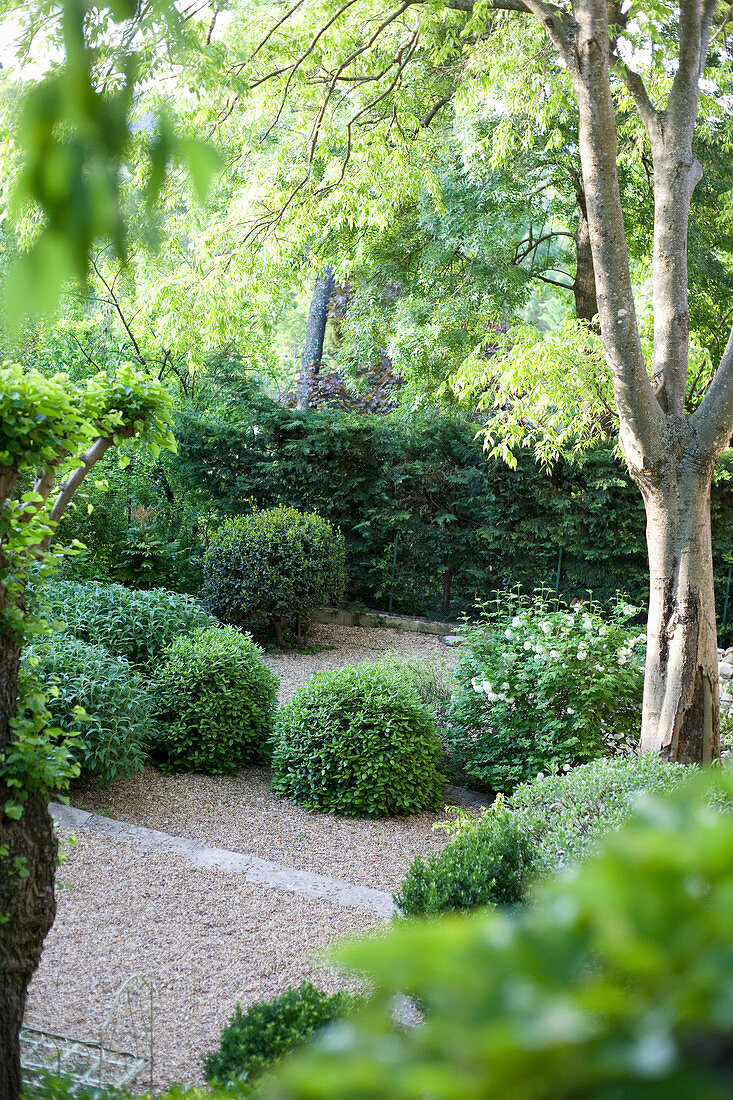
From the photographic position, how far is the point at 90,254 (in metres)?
1.53

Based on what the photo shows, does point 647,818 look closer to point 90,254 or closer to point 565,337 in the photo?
point 90,254

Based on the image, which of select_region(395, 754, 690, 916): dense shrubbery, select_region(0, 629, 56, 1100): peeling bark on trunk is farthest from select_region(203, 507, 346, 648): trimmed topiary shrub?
select_region(0, 629, 56, 1100): peeling bark on trunk

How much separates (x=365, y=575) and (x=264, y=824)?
5867 millimetres

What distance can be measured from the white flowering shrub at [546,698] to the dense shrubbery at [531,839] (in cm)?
168

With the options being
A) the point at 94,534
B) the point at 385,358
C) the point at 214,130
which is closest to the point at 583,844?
the point at 214,130

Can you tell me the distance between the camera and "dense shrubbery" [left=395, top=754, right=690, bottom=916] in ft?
10.00

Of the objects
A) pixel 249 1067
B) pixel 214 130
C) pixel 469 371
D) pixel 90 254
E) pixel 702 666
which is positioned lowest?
pixel 249 1067

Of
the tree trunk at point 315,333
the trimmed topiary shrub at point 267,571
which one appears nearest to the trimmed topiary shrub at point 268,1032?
the trimmed topiary shrub at point 267,571

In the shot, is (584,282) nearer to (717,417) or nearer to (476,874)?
(717,417)

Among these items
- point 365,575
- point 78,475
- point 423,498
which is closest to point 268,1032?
point 78,475

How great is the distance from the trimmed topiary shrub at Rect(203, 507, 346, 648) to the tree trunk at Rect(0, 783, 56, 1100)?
627cm

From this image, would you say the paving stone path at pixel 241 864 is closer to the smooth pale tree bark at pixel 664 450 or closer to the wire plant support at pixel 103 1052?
the wire plant support at pixel 103 1052

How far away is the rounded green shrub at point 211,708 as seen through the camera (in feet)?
18.5

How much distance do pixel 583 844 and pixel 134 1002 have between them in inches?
69.2
